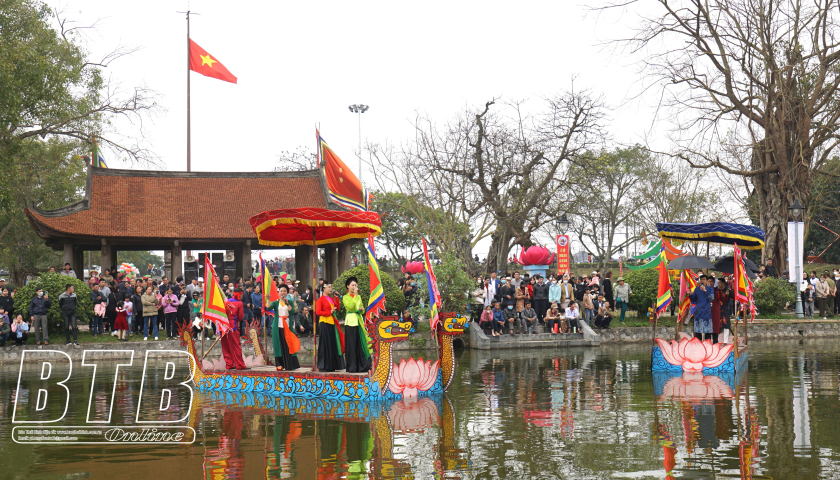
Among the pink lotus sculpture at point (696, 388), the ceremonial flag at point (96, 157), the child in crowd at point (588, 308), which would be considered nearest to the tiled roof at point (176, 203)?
the ceremonial flag at point (96, 157)

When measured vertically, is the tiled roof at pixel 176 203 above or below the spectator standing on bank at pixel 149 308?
above

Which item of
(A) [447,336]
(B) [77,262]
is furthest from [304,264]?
(A) [447,336]

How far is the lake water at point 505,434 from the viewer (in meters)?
7.21

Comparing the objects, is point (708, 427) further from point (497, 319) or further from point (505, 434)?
point (497, 319)

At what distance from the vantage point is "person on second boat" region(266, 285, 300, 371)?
12867mm

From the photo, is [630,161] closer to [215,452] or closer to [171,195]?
[171,195]

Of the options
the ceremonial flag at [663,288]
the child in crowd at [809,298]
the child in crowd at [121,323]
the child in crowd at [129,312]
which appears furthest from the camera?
the child in crowd at [809,298]

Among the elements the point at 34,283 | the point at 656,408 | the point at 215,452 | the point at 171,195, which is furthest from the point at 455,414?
the point at 171,195

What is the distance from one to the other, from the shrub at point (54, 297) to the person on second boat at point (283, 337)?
923 cm

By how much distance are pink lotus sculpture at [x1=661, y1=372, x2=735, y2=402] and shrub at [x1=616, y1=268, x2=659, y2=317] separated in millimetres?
9026

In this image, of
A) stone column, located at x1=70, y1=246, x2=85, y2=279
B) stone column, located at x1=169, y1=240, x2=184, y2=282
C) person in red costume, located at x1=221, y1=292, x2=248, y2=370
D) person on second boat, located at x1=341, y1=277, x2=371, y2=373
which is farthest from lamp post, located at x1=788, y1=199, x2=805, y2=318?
stone column, located at x1=70, y1=246, x2=85, y2=279

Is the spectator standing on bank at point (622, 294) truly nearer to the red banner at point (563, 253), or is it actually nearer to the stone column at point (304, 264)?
the red banner at point (563, 253)

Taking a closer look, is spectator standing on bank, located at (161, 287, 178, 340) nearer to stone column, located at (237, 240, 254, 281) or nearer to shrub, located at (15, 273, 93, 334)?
shrub, located at (15, 273, 93, 334)

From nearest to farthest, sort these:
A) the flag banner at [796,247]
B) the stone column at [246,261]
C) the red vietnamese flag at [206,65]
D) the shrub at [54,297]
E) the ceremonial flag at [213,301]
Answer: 1. the ceremonial flag at [213,301]
2. the shrub at [54,297]
3. the flag banner at [796,247]
4. the stone column at [246,261]
5. the red vietnamese flag at [206,65]
